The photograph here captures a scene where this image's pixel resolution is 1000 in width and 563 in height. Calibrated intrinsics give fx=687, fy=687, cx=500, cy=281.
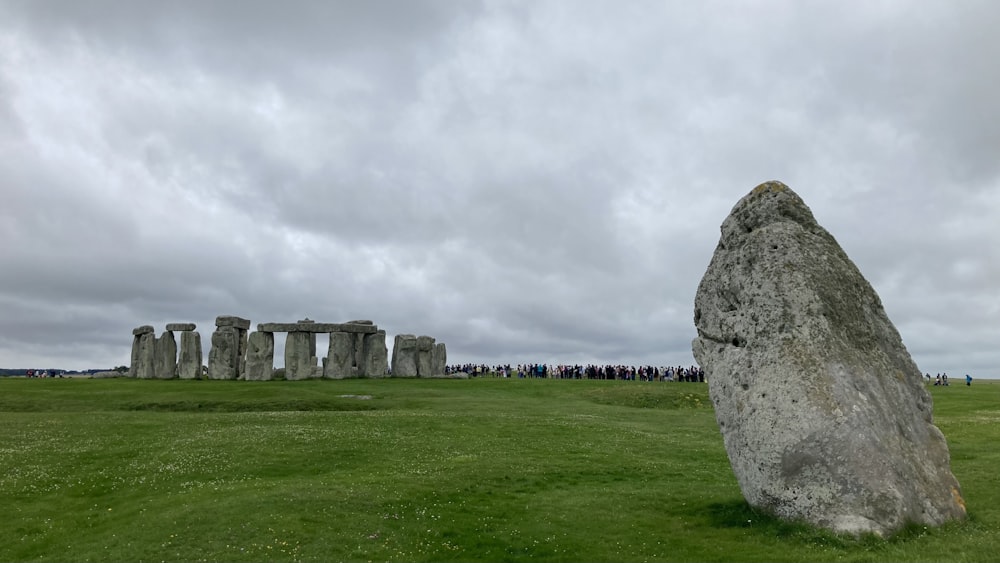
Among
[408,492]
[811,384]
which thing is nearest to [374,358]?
[408,492]

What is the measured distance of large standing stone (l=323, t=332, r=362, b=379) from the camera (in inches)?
2389

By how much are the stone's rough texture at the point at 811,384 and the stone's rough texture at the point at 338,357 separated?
160ft

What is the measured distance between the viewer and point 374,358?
63250 millimetres

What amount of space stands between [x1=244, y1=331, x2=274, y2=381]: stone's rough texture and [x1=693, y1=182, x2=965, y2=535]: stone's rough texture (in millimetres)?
48777

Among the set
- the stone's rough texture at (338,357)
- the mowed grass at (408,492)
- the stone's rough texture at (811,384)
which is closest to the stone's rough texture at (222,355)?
the stone's rough texture at (338,357)

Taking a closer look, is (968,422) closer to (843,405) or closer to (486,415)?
(486,415)

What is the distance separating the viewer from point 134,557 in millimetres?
13578

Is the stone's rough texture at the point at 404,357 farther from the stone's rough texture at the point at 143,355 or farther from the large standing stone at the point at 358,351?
the stone's rough texture at the point at 143,355

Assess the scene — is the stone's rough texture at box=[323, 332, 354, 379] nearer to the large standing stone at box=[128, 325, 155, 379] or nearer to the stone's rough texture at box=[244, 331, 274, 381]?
the stone's rough texture at box=[244, 331, 274, 381]

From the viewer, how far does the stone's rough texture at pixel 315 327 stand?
59.4 m

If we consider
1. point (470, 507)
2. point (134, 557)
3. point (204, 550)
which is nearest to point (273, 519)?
point (204, 550)

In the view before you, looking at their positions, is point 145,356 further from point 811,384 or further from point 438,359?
point 811,384

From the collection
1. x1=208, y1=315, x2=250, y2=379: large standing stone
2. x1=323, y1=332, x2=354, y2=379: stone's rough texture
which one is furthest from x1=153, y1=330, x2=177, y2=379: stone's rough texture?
x1=323, y1=332, x2=354, y2=379: stone's rough texture

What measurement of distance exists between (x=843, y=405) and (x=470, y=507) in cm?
872
